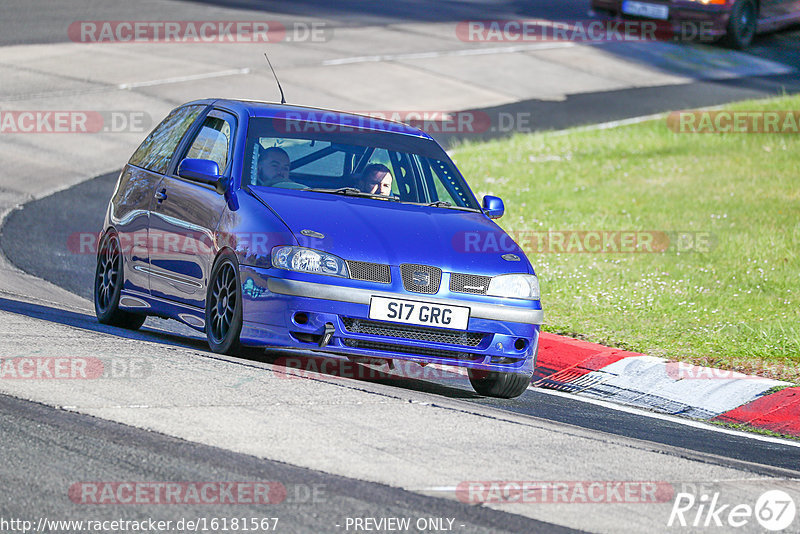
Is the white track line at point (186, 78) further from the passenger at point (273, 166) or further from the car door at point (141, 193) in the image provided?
the passenger at point (273, 166)

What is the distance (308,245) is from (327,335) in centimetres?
51

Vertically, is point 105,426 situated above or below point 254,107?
below

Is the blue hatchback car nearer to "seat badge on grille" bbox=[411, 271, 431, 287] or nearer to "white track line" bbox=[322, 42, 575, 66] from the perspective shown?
"seat badge on grille" bbox=[411, 271, 431, 287]

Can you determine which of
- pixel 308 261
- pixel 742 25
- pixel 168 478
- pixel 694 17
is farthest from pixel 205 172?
pixel 742 25

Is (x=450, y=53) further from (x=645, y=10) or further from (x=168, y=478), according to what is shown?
(x=168, y=478)

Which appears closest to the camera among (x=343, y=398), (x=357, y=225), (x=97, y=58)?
(x=343, y=398)

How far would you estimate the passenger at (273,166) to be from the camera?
26.2 feet

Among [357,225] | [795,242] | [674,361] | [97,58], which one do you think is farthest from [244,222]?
[97,58]

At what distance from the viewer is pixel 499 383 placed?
26.0ft

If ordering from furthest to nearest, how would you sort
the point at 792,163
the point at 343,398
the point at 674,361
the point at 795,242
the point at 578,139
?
the point at 578,139 < the point at 792,163 < the point at 795,242 < the point at 674,361 < the point at 343,398

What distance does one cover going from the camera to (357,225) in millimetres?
7441

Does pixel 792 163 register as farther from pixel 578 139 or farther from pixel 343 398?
pixel 343 398

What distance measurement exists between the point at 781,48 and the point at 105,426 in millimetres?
23588

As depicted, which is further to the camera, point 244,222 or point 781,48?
point 781,48
